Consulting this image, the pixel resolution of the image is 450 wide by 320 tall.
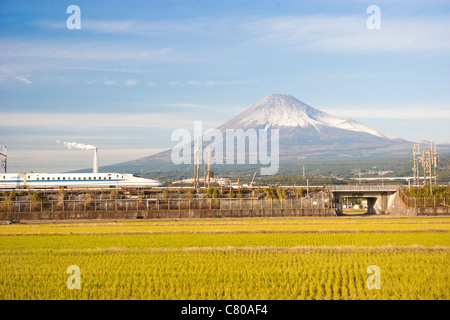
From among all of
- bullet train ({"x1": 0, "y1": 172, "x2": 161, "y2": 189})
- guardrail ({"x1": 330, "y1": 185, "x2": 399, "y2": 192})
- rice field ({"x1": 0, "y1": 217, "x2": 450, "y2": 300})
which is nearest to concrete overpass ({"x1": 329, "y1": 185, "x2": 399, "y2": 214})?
guardrail ({"x1": 330, "y1": 185, "x2": 399, "y2": 192})

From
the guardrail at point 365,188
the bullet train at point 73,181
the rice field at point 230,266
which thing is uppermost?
the bullet train at point 73,181

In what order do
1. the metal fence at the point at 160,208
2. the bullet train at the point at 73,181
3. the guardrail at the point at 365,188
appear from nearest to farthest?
1. the metal fence at the point at 160,208
2. the guardrail at the point at 365,188
3. the bullet train at the point at 73,181

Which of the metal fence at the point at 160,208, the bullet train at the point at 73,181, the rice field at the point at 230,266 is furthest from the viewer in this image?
the bullet train at the point at 73,181

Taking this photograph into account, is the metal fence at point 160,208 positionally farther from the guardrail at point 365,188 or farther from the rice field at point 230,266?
the rice field at point 230,266

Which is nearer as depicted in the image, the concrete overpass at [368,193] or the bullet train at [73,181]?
the concrete overpass at [368,193]

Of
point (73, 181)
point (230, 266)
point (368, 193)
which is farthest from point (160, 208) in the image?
point (230, 266)

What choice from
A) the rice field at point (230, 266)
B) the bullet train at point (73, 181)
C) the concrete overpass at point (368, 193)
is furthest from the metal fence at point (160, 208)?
the bullet train at point (73, 181)

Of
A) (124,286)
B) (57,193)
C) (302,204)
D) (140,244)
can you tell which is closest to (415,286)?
(124,286)
